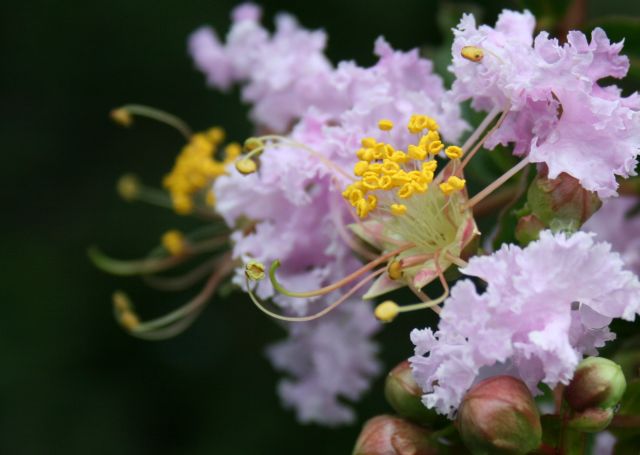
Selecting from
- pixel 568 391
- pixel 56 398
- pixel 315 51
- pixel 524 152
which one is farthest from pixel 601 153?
pixel 56 398

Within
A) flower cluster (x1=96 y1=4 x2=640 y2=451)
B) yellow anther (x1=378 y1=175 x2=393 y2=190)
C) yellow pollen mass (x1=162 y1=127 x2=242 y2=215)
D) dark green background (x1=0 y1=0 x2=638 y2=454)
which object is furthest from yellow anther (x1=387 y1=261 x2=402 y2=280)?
dark green background (x1=0 y1=0 x2=638 y2=454)

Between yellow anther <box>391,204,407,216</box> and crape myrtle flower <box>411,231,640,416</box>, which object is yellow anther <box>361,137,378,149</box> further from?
crape myrtle flower <box>411,231,640,416</box>

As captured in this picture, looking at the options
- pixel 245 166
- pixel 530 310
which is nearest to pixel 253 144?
pixel 245 166

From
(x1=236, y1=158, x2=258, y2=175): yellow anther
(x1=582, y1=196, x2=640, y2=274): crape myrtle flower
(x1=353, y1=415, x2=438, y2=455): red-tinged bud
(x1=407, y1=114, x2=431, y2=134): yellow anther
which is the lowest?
(x1=582, y1=196, x2=640, y2=274): crape myrtle flower

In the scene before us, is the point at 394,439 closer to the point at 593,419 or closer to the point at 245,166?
the point at 593,419

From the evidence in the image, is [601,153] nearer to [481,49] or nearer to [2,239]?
[481,49]

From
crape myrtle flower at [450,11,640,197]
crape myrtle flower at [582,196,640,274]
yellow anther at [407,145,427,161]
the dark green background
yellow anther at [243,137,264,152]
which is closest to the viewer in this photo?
crape myrtle flower at [450,11,640,197]

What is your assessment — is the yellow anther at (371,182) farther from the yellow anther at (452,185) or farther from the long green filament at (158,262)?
the long green filament at (158,262)
